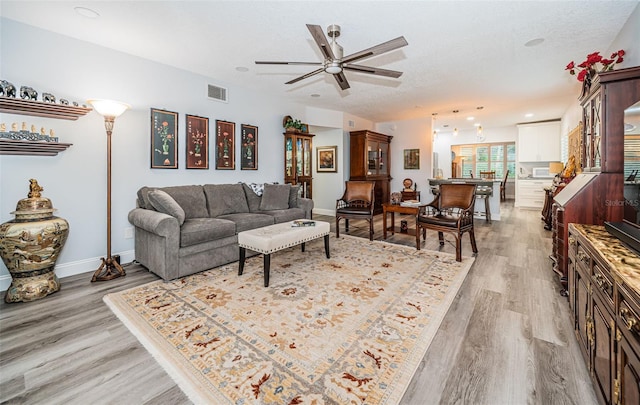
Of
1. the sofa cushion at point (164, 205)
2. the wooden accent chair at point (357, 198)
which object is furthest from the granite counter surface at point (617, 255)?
the sofa cushion at point (164, 205)

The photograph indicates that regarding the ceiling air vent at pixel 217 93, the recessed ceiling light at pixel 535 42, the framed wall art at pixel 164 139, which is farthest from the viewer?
the ceiling air vent at pixel 217 93

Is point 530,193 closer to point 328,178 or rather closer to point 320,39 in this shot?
point 328,178

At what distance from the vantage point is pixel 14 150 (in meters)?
2.63

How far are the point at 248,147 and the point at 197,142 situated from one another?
3.10 feet

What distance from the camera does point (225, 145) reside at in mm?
4496

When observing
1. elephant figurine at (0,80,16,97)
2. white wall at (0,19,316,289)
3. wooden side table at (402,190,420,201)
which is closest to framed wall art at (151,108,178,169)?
white wall at (0,19,316,289)

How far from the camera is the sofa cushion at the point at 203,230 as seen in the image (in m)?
2.93

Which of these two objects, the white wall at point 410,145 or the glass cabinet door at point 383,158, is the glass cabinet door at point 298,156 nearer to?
the glass cabinet door at point 383,158

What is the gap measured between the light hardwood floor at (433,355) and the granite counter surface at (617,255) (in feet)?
2.41

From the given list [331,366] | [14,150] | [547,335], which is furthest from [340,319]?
[14,150]

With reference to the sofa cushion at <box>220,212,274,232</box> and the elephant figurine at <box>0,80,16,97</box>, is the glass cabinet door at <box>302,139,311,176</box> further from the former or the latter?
the elephant figurine at <box>0,80,16,97</box>

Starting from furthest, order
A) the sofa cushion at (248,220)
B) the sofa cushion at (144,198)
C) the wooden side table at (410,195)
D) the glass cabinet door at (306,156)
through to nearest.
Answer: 1. the wooden side table at (410,195)
2. the glass cabinet door at (306,156)
3. the sofa cushion at (248,220)
4. the sofa cushion at (144,198)

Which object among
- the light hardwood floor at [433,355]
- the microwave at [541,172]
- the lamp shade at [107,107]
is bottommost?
the light hardwood floor at [433,355]

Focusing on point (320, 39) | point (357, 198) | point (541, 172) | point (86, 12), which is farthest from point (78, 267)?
point (541, 172)
